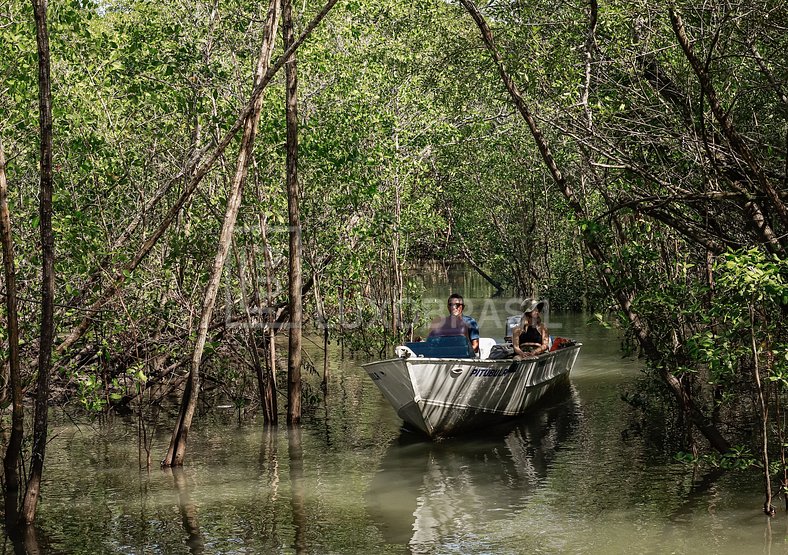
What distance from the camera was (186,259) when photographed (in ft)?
50.0

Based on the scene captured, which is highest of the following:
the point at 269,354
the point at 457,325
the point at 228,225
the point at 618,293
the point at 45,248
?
the point at 228,225

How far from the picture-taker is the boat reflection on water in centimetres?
1031

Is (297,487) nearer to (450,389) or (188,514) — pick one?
(188,514)

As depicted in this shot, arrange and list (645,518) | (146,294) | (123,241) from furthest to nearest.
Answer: (146,294), (123,241), (645,518)

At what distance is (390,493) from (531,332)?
5663mm

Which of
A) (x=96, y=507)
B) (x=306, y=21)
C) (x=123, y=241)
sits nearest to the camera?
(x=96, y=507)

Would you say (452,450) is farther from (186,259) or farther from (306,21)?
(306,21)

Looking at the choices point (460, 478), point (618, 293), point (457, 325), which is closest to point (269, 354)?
point (457, 325)

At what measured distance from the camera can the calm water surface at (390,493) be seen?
955 cm

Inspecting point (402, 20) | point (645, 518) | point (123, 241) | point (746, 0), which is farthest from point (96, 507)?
point (402, 20)

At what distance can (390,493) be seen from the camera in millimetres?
11594

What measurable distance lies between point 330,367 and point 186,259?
7.67 meters

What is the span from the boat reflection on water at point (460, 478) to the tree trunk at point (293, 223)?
181cm

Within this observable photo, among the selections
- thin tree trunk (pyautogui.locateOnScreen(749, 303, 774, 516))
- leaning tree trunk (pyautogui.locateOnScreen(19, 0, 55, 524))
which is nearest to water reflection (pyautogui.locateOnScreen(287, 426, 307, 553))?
leaning tree trunk (pyautogui.locateOnScreen(19, 0, 55, 524))
